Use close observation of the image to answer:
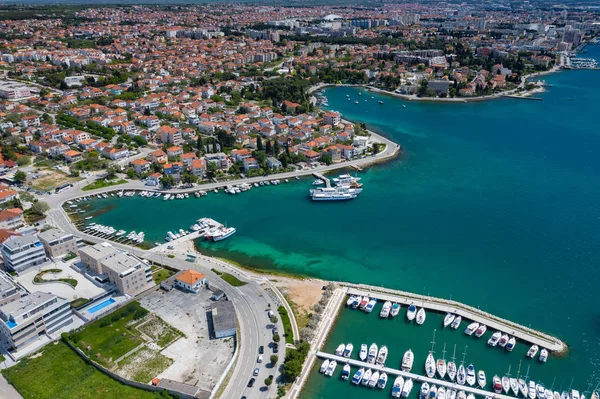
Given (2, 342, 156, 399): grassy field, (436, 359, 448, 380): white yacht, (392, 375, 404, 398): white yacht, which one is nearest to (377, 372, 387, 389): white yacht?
(392, 375, 404, 398): white yacht

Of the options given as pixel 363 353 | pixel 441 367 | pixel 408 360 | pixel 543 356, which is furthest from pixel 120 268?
pixel 543 356

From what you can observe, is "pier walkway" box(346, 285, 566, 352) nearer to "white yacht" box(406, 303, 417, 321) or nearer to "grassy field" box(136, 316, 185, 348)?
"white yacht" box(406, 303, 417, 321)

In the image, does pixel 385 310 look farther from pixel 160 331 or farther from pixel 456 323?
pixel 160 331

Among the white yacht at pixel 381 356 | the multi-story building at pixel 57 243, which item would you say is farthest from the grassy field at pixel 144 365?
the multi-story building at pixel 57 243

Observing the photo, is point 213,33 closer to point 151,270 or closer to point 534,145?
point 534,145

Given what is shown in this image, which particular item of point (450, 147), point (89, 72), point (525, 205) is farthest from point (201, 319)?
point (89, 72)

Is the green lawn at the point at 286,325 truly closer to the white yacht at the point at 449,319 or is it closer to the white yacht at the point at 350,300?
the white yacht at the point at 350,300
